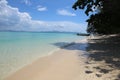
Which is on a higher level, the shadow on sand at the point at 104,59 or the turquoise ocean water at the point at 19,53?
the shadow on sand at the point at 104,59

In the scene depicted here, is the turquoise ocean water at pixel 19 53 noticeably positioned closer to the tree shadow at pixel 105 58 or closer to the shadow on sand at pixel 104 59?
the shadow on sand at pixel 104 59

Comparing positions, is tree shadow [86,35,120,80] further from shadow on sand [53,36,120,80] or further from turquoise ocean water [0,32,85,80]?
turquoise ocean water [0,32,85,80]

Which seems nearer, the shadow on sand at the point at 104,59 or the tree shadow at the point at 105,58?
the shadow on sand at the point at 104,59

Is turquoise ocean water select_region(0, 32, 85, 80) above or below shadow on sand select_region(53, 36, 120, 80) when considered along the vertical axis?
below

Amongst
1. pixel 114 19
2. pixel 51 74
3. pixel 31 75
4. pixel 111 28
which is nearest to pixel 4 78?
pixel 31 75

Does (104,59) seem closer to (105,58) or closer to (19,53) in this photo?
(105,58)

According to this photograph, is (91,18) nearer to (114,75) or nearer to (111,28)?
(111,28)

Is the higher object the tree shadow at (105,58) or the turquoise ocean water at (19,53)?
the tree shadow at (105,58)

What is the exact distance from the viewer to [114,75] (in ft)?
22.8

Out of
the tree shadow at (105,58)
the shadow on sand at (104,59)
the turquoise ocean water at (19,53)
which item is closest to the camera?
the shadow on sand at (104,59)

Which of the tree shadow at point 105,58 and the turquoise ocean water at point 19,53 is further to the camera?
the turquoise ocean water at point 19,53

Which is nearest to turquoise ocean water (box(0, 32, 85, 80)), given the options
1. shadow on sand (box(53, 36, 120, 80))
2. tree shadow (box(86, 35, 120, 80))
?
shadow on sand (box(53, 36, 120, 80))

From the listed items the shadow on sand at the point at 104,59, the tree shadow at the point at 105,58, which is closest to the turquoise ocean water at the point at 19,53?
the shadow on sand at the point at 104,59

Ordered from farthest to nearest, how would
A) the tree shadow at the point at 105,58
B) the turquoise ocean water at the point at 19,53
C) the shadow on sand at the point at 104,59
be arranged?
the turquoise ocean water at the point at 19,53 → the tree shadow at the point at 105,58 → the shadow on sand at the point at 104,59
